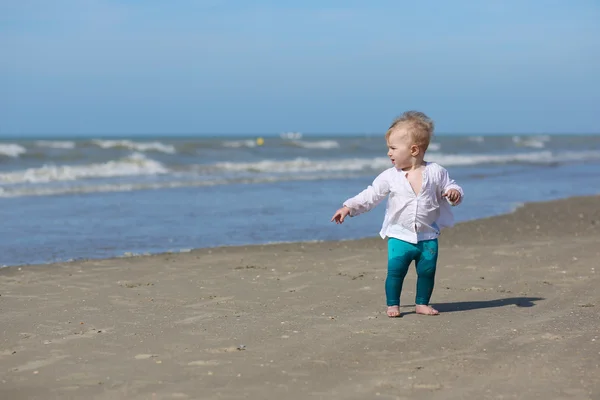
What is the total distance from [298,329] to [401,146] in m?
1.40

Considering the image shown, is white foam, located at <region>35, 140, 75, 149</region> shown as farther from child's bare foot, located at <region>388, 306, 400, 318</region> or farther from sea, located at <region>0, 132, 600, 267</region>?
child's bare foot, located at <region>388, 306, 400, 318</region>

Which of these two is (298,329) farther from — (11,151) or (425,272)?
(11,151)

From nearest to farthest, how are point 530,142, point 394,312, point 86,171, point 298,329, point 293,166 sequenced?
1. point 298,329
2. point 394,312
3. point 86,171
4. point 293,166
5. point 530,142

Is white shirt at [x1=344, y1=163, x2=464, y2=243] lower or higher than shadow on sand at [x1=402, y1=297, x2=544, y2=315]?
higher

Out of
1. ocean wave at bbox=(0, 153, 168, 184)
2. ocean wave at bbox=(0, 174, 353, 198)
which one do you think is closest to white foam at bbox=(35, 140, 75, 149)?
ocean wave at bbox=(0, 153, 168, 184)

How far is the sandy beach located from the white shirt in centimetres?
55

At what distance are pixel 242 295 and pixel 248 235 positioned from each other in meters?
4.31

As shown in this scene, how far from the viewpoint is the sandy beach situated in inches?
140

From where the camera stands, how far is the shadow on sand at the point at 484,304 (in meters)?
5.39

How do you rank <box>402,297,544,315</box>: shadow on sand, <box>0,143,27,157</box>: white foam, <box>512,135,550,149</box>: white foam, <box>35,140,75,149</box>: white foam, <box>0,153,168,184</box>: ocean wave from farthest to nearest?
<box>512,135,550,149</box>: white foam → <box>35,140,75,149</box>: white foam → <box>0,143,27,157</box>: white foam → <box>0,153,168,184</box>: ocean wave → <box>402,297,544,315</box>: shadow on sand

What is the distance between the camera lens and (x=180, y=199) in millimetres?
14797

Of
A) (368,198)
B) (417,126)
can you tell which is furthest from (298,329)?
(417,126)

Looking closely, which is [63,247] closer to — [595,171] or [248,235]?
[248,235]

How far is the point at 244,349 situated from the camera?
4.20 metres
